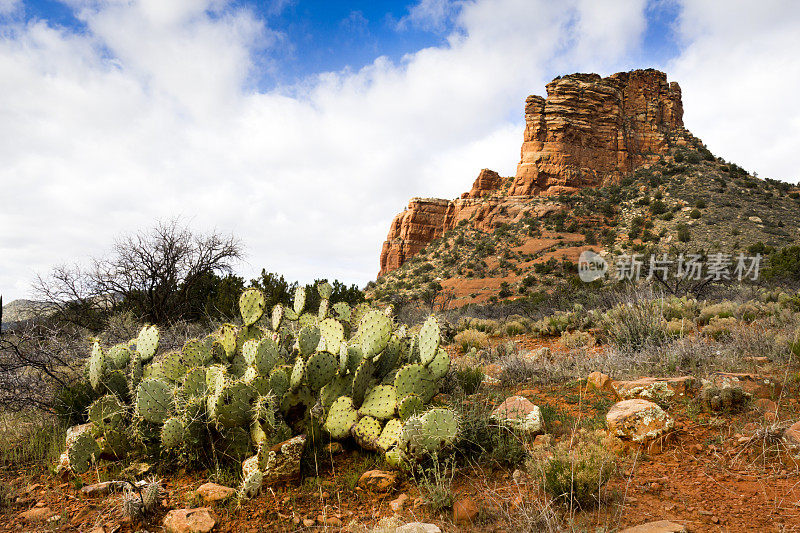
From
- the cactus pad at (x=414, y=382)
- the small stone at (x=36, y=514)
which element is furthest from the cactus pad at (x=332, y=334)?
the small stone at (x=36, y=514)

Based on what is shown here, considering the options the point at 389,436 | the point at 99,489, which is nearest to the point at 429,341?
the point at 389,436

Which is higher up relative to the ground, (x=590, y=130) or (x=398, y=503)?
(x=590, y=130)

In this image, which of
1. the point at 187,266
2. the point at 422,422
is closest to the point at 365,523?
the point at 422,422

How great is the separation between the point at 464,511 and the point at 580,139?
57501mm

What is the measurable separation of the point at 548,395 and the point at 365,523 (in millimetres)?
2838

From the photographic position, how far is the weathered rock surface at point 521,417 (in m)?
3.49

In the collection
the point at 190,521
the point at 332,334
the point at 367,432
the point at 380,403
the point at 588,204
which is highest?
the point at 588,204

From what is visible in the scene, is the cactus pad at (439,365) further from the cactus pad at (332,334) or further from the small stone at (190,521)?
the small stone at (190,521)

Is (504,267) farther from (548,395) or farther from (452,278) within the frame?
(548,395)

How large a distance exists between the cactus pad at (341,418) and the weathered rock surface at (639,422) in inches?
83.9

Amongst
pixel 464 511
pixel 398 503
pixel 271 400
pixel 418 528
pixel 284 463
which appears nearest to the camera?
pixel 418 528

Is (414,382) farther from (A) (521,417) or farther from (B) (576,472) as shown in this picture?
(B) (576,472)

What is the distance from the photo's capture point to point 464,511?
8.58 feet

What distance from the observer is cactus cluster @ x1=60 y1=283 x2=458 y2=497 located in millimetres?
3373
